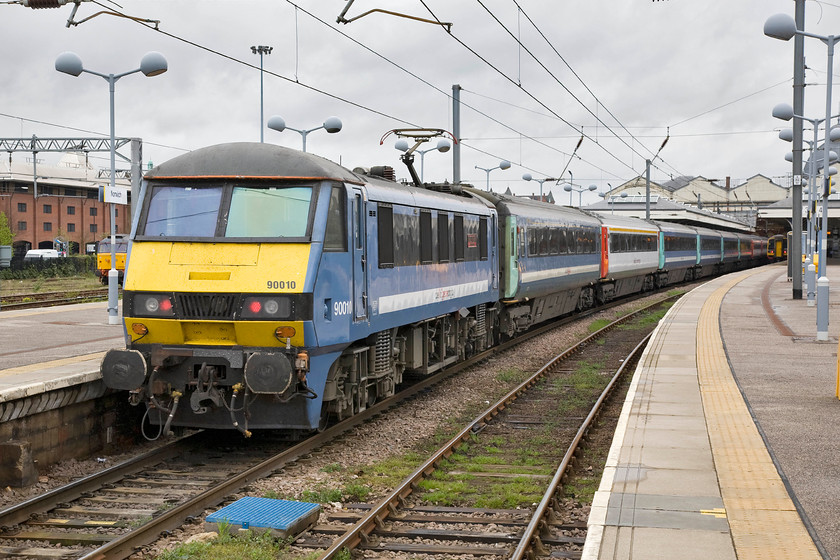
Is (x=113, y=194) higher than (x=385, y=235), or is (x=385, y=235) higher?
(x=113, y=194)

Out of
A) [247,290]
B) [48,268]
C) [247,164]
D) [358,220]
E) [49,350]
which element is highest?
[247,164]

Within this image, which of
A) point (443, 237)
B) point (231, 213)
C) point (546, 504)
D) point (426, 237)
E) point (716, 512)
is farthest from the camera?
point (443, 237)

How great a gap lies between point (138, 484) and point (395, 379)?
5.14 meters

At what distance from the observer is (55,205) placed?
81000 millimetres

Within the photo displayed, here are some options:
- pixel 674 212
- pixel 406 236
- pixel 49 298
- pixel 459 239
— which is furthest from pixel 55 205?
pixel 406 236

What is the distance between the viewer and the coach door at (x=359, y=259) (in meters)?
11.2

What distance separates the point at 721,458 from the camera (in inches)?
364

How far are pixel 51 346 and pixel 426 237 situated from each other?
676 cm

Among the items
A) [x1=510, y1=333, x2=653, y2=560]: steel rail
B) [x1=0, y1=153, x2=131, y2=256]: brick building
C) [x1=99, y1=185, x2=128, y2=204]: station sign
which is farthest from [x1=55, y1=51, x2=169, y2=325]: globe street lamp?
[x1=0, y1=153, x2=131, y2=256]: brick building

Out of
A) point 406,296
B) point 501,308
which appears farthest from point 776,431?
point 501,308

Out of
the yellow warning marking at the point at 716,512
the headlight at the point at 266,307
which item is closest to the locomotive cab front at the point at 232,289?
the headlight at the point at 266,307

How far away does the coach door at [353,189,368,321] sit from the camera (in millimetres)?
11164

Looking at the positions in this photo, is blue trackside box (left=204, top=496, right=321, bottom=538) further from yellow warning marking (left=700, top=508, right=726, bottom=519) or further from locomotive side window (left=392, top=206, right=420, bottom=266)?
locomotive side window (left=392, top=206, right=420, bottom=266)

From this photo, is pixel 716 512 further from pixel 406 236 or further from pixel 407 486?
pixel 406 236
